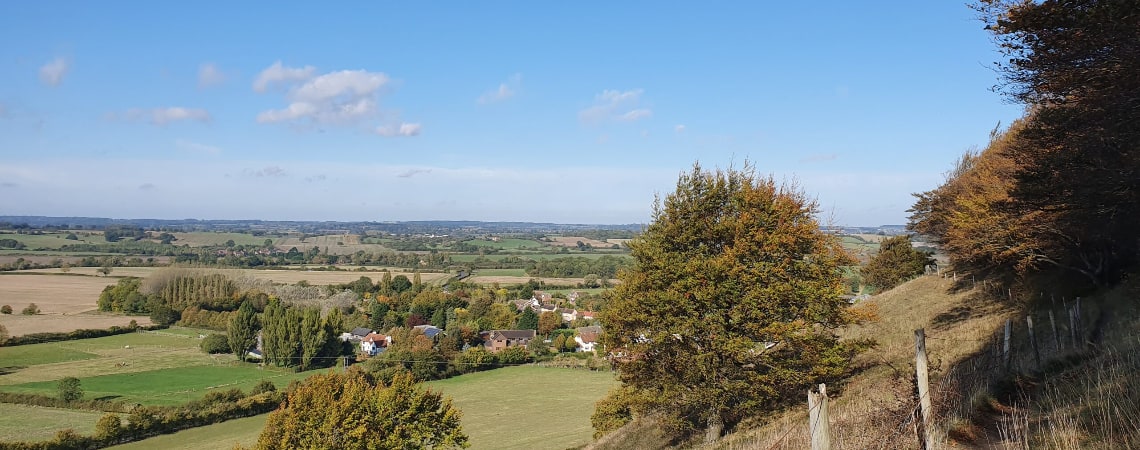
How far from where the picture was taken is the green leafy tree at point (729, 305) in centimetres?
1325

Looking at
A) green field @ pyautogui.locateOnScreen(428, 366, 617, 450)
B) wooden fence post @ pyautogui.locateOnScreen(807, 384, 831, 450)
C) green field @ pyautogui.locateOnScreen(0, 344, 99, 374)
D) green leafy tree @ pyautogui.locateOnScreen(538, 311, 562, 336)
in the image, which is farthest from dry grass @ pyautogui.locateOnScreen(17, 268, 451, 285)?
wooden fence post @ pyautogui.locateOnScreen(807, 384, 831, 450)

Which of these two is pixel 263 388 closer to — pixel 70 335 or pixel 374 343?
pixel 374 343

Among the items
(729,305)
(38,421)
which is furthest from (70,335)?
(729,305)

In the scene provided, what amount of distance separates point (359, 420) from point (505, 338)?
45.8m

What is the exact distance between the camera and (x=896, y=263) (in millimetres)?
44750

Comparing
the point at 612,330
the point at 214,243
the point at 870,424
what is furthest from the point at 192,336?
the point at 214,243

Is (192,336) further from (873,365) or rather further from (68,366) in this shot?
(873,365)

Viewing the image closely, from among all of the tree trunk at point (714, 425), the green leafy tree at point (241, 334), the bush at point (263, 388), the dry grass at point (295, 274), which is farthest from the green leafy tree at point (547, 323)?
the tree trunk at point (714, 425)

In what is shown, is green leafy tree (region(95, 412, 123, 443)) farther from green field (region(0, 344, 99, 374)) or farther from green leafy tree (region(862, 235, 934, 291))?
green leafy tree (region(862, 235, 934, 291))

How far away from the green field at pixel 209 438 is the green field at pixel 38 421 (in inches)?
145

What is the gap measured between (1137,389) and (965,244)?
1635 cm

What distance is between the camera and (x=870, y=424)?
288 inches

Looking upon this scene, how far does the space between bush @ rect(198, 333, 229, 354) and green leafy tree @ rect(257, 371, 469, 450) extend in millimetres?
46553

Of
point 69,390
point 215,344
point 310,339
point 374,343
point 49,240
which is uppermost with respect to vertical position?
point 49,240
